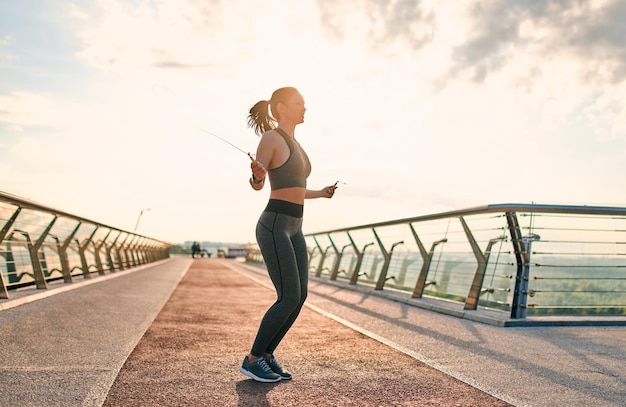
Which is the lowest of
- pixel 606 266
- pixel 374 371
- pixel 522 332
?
pixel 374 371

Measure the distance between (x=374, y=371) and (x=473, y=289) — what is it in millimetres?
4065

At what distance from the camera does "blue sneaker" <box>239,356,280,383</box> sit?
11.9 ft

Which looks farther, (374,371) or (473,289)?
(473,289)

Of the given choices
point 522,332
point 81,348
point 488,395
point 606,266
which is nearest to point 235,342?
point 81,348

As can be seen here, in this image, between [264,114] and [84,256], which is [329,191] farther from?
[84,256]

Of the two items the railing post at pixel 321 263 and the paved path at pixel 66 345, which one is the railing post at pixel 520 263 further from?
the railing post at pixel 321 263

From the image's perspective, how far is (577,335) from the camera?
6.04 meters

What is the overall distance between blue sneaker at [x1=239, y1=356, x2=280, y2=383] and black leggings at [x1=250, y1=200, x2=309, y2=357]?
0.21ft

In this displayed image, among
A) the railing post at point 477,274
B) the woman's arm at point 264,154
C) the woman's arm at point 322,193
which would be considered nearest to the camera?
the woman's arm at point 264,154

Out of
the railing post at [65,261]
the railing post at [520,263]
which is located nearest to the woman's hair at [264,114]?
the railing post at [520,263]

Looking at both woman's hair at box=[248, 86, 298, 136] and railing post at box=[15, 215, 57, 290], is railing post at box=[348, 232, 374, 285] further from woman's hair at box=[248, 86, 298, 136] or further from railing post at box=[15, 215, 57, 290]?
woman's hair at box=[248, 86, 298, 136]

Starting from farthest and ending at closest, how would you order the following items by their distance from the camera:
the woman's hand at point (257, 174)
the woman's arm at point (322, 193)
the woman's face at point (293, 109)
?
the woman's arm at point (322, 193)
the woman's face at point (293, 109)
the woman's hand at point (257, 174)

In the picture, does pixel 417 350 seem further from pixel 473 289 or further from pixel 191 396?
pixel 473 289

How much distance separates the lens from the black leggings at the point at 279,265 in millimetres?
3717
